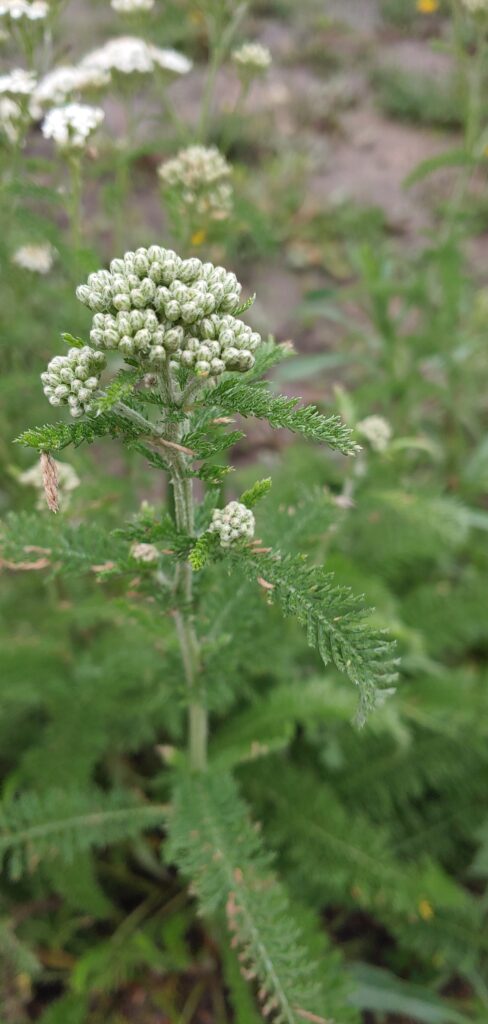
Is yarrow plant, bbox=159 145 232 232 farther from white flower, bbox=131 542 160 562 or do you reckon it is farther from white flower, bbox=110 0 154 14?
white flower, bbox=131 542 160 562

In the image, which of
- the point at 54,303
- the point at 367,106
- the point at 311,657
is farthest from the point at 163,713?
the point at 367,106

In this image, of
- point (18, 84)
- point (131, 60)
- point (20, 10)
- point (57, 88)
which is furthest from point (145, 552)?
point (131, 60)

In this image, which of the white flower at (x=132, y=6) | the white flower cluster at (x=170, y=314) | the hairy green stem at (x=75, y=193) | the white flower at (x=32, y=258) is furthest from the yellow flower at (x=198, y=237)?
the white flower cluster at (x=170, y=314)

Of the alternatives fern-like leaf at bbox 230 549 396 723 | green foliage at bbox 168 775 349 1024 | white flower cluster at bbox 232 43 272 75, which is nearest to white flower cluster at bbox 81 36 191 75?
white flower cluster at bbox 232 43 272 75

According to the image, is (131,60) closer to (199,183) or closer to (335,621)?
(199,183)

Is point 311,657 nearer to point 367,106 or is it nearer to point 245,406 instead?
point 245,406

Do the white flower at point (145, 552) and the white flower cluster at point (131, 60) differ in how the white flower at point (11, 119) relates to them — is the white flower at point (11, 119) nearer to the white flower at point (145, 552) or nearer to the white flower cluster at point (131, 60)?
the white flower cluster at point (131, 60)
